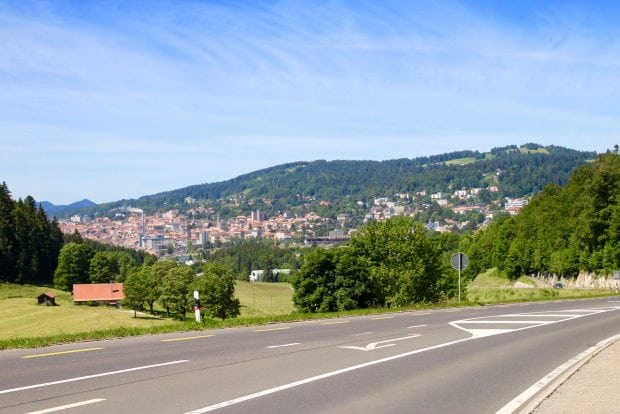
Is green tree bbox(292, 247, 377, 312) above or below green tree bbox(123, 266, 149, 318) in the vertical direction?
above

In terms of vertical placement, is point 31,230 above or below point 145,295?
above

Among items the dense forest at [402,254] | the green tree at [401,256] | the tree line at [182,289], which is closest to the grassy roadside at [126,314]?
the tree line at [182,289]

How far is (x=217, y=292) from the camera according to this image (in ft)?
310

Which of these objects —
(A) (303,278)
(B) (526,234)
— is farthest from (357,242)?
(B) (526,234)

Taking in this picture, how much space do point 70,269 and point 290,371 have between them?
4834 inches

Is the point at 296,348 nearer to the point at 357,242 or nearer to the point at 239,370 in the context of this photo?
the point at 239,370

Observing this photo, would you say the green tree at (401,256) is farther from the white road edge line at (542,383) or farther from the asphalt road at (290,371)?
the white road edge line at (542,383)

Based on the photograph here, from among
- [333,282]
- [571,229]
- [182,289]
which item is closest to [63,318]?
[182,289]

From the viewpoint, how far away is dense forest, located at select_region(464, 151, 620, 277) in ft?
272

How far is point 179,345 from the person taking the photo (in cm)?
1581

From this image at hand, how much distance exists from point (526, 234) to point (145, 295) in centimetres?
6379

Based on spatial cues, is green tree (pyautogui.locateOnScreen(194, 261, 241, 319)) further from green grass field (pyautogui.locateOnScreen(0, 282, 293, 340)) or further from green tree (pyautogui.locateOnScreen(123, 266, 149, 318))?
green tree (pyautogui.locateOnScreen(123, 266, 149, 318))

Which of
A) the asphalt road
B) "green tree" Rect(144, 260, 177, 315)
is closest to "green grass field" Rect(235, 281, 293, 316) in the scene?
"green tree" Rect(144, 260, 177, 315)

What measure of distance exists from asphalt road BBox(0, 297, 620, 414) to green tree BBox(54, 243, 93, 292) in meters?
114
